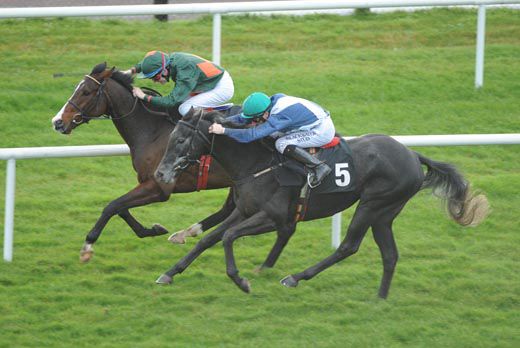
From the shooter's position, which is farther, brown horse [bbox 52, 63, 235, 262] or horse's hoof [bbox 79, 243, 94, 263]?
brown horse [bbox 52, 63, 235, 262]

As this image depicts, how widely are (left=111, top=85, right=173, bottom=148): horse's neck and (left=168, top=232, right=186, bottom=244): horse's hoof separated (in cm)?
74

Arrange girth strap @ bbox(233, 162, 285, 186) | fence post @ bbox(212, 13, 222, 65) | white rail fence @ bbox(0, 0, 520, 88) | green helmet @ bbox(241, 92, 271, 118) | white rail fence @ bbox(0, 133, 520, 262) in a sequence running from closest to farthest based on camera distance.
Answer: green helmet @ bbox(241, 92, 271, 118) < girth strap @ bbox(233, 162, 285, 186) < white rail fence @ bbox(0, 133, 520, 262) < white rail fence @ bbox(0, 0, 520, 88) < fence post @ bbox(212, 13, 222, 65)

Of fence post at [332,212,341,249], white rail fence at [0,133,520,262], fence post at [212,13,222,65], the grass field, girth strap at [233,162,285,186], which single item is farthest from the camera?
fence post at [212,13,222,65]

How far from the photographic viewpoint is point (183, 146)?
7410mm

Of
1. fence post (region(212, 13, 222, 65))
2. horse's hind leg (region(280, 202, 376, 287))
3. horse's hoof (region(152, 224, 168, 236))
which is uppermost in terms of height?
fence post (region(212, 13, 222, 65))

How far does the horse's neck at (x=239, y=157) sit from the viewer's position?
7.58 meters

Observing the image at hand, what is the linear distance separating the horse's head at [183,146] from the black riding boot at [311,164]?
1.91 feet

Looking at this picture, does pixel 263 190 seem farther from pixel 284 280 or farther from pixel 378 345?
pixel 378 345

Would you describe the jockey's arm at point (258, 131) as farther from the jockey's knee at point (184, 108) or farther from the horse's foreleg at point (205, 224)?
the horse's foreleg at point (205, 224)

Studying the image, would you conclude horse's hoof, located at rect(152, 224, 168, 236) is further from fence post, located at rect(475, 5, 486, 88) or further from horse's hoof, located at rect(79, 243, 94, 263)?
fence post, located at rect(475, 5, 486, 88)

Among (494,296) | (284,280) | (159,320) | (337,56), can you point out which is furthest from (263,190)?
(337,56)

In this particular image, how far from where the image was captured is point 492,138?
8047mm

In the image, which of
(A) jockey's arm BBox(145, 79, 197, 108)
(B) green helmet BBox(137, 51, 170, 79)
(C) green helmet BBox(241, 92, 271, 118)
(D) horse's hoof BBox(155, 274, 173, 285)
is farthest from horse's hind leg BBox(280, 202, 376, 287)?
(B) green helmet BBox(137, 51, 170, 79)

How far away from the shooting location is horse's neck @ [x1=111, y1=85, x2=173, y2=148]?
830 centimetres
